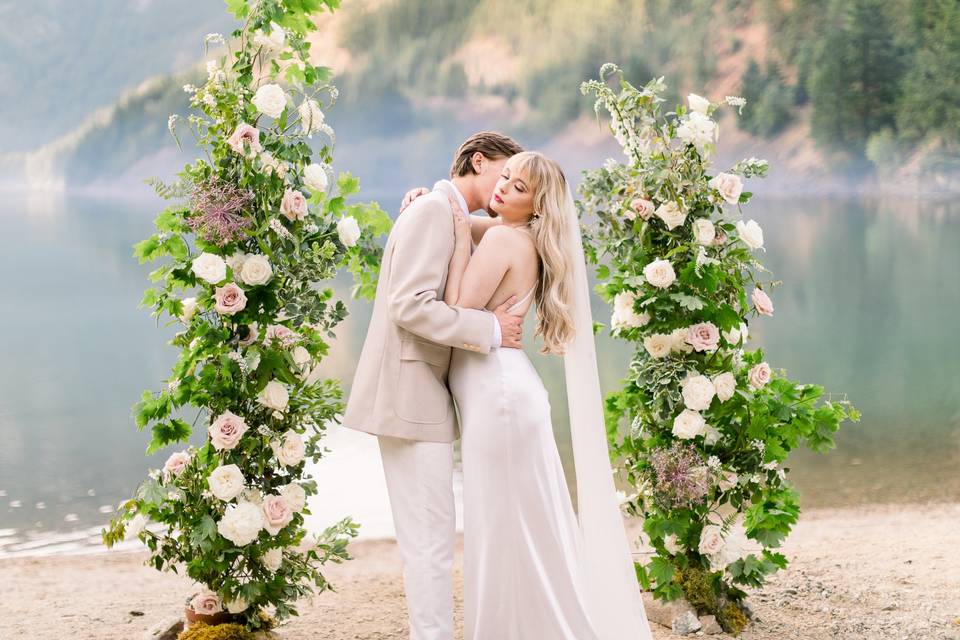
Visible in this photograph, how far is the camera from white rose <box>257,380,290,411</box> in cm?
357

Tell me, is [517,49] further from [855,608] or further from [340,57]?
[855,608]

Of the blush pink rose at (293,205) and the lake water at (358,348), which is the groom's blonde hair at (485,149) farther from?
the lake water at (358,348)

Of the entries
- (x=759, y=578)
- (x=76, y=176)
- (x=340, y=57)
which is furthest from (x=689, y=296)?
(x=76, y=176)

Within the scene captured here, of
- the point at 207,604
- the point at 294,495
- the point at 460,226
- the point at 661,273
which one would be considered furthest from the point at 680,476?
the point at 207,604

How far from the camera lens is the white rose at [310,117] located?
3.60m

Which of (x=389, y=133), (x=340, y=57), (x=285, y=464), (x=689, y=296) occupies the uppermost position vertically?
(x=340, y=57)

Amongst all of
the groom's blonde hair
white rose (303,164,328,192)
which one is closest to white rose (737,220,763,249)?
the groom's blonde hair

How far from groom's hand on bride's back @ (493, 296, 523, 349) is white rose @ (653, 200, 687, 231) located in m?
0.79

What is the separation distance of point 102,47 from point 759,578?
28.0 m

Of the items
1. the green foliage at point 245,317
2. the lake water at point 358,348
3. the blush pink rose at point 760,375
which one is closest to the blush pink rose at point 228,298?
the green foliage at point 245,317

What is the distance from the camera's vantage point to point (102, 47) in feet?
93.6

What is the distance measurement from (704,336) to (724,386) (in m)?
0.20

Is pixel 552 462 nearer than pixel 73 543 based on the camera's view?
Yes

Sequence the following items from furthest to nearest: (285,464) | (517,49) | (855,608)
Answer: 1. (517,49)
2. (855,608)
3. (285,464)
